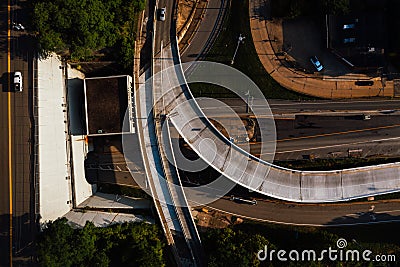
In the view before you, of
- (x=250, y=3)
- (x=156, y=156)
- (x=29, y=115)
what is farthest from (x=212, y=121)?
(x=29, y=115)

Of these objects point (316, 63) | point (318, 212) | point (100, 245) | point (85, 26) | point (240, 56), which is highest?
point (85, 26)

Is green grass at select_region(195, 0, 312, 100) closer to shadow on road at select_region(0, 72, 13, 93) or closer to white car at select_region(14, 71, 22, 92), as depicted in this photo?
white car at select_region(14, 71, 22, 92)

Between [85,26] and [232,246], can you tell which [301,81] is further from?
[85,26]

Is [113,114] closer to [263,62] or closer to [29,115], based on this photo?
[29,115]

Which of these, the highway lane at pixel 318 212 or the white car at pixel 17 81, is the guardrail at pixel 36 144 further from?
the highway lane at pixel 318 212

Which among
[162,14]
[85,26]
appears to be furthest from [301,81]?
[85,26]

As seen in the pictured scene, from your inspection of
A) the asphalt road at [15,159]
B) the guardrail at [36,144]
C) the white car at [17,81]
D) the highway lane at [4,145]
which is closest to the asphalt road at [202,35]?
the guardrail at [36,144]
